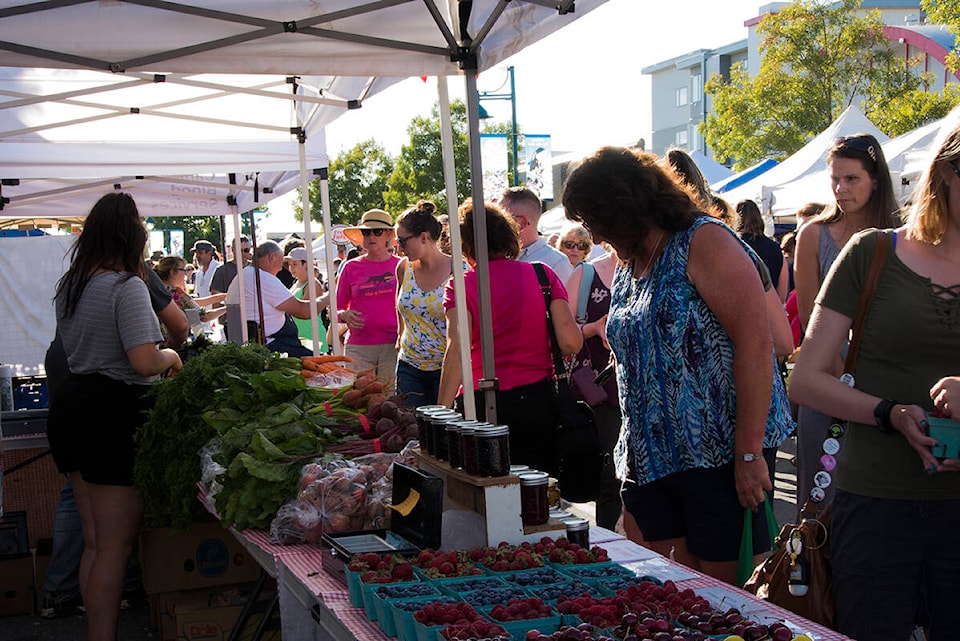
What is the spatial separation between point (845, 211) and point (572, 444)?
4.60 ft

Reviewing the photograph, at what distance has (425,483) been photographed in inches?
105

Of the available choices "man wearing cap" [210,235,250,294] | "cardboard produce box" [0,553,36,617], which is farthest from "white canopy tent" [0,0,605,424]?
"man wearing cap" [210,235,250,294]

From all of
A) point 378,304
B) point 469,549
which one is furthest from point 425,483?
point 378,304

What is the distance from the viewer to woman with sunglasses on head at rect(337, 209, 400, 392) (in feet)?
23.8

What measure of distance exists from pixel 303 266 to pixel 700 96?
2732 inches

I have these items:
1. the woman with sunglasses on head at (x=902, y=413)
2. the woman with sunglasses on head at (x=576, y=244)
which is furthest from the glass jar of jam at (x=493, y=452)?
the woman with sunglasses on head at (x=576, y=244)

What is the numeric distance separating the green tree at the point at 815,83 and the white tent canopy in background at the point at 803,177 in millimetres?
13114

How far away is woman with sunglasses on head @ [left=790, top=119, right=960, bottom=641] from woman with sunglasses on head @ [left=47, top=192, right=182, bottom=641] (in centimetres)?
284

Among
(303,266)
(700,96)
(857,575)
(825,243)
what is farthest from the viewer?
(700,96)

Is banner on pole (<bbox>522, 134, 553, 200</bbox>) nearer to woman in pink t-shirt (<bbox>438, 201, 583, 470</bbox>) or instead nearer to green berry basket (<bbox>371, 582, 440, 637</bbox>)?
woman in pink t-shirt (<bbox>438, 201, 583, 470</bbox>)

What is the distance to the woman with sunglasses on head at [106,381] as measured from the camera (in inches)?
161

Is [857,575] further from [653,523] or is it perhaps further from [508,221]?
[508,221]

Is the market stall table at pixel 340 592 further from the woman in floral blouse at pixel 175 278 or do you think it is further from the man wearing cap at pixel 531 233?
the woman in floral blouse at pixel 175 278

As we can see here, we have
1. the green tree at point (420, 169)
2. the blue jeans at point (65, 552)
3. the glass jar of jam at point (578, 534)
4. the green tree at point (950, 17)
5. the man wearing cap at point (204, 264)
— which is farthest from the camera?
the green tree at point (420, 169)
